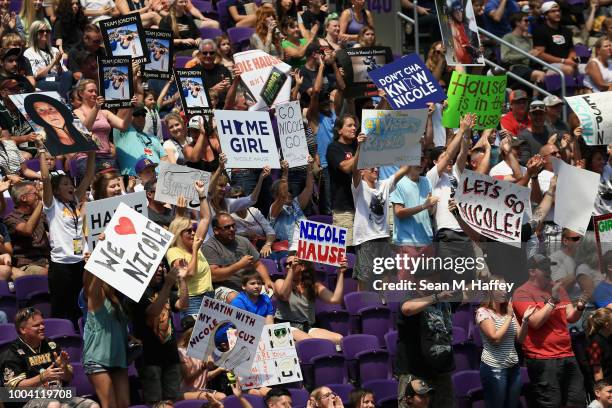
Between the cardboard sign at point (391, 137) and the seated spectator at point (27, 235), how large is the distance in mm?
2748

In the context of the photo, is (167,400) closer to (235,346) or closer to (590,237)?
(235,346)

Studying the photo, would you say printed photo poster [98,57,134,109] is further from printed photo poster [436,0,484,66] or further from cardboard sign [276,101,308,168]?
printed photo poster [436,0,484,66]

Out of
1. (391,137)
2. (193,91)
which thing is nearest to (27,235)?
(193,91)

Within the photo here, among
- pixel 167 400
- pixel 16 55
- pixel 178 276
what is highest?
pixel 16 55

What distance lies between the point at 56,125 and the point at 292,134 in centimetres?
282

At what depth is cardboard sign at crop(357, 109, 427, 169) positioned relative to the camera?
14.1m

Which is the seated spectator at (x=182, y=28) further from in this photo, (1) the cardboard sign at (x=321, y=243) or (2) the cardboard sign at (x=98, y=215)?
(2) the cardboard sign at (x=98, y=215)

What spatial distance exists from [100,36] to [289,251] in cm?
299

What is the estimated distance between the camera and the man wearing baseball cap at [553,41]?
64.2 ft

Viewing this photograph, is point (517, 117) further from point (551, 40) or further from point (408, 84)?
point (551, 40)

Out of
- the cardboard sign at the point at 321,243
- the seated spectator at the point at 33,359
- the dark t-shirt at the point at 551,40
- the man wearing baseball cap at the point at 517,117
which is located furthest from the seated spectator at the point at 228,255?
the dark t-shirt at the point at 551,40

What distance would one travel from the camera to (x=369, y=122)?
→ 560 inches

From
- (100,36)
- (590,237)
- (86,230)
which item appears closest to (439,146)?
(590,237)

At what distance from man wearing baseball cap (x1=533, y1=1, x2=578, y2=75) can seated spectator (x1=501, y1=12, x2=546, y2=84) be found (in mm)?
134
